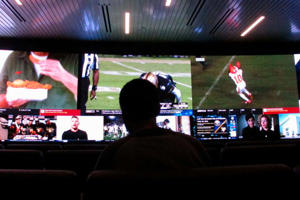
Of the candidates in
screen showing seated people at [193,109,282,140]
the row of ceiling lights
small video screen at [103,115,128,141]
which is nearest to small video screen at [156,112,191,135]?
screen showing seated people at [193,109,282,140]

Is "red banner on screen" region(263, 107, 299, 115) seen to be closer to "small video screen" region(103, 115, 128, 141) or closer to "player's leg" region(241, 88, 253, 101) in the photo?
"player's leg" region(241, 88, 253, 101)

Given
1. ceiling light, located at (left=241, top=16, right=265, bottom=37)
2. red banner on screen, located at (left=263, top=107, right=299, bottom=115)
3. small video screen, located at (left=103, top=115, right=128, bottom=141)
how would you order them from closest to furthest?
ceiling light, located at (left=241, top=16, right=265, bottom=37) → small video screen, located at (left=103, top=115, right=128, bottom=141) → red banner on screen, located at (left=263, top=107, right=299, bottom=115)

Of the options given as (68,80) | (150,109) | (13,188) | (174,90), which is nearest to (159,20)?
(174,90)

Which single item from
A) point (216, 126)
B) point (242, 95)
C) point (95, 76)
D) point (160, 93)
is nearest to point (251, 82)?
point (242, 95)

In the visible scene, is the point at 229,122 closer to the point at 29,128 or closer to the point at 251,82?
the point at 251,82

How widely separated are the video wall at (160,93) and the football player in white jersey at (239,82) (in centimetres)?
3

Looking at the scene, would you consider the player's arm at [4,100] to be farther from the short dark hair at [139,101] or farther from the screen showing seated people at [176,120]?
the short dark hair at [139,101]

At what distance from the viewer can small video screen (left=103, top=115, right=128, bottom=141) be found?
22.6 ft

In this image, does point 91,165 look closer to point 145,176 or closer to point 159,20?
point 145,176

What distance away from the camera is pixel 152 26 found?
6363mm

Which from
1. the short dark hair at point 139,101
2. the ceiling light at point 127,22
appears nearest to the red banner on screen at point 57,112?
the ceiling light at point 127,22

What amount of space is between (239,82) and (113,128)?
404 centimetres

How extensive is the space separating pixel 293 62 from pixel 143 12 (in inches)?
204

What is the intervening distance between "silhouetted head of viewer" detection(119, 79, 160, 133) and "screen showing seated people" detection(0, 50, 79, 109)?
6.02 meters
